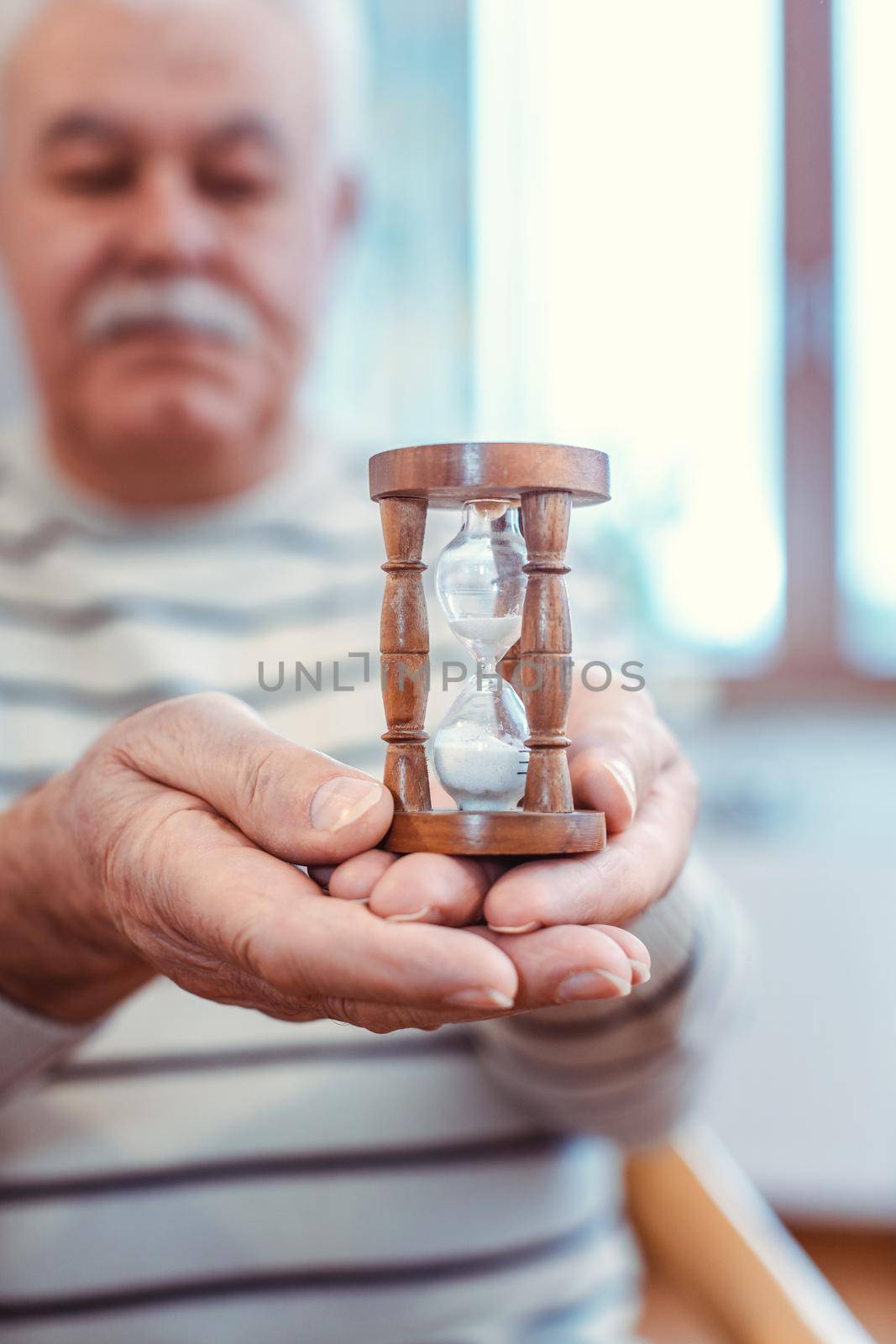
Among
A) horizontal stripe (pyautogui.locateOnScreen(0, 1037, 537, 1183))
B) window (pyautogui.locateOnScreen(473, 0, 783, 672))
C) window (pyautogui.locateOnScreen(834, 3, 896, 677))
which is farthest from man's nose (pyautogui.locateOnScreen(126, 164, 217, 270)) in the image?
window (pyautogui.locateOnScreen(834, 3, 896, 677))

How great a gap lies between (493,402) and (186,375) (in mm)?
1007

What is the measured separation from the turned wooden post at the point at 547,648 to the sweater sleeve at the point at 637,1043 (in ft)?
0.69

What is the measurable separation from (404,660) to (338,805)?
0.26 feet

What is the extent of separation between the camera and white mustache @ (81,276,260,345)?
0.92 m

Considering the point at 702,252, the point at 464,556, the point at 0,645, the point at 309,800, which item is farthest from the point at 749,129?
the point at 309,800

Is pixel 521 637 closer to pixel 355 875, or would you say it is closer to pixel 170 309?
pixel 355 875

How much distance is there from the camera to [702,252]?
74.0 inches

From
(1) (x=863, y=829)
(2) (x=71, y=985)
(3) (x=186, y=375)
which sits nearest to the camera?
(2) (x=71, y=985)

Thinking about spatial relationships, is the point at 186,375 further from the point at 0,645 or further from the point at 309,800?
the point at 309,800

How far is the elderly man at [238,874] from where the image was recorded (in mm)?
397

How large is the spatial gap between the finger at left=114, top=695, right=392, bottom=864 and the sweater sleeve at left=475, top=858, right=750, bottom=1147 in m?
0.27

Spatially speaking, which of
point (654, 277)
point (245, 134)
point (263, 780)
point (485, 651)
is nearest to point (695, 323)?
point (654, 277)

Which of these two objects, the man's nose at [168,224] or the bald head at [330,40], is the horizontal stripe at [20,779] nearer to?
the man's nose at [168,224]

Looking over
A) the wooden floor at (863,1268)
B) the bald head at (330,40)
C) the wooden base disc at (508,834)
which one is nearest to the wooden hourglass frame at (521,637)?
the wooden base disc at (508,834)
